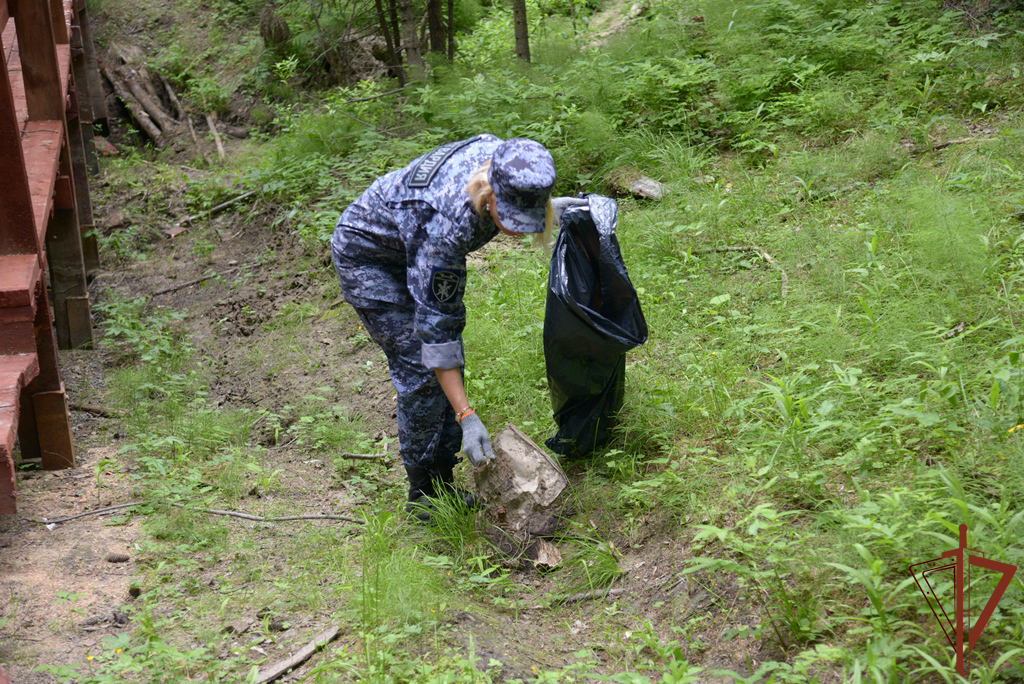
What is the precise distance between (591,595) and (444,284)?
1.28 metres

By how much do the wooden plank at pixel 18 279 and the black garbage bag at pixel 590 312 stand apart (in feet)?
6.89

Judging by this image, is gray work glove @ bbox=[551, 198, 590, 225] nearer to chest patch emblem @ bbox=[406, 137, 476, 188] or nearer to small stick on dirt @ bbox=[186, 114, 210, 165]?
chest patch emblem @ bbox=[406, 137, 476, 188]

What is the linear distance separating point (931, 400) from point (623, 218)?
306cm

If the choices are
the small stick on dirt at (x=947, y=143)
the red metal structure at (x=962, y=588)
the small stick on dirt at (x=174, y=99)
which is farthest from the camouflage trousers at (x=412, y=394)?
the small stick on dirt at (x=174, y=99)

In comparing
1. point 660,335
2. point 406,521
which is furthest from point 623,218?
point 406,521

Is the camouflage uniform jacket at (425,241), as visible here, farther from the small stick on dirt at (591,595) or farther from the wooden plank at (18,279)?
the wooden plank at (18,279)

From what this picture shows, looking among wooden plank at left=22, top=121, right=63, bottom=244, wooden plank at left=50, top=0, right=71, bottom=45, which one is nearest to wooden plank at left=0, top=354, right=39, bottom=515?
wooden plank at left=22, top=121, right=63, bottom=244

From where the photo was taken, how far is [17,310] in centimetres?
339

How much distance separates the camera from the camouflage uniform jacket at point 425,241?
9.93 feet

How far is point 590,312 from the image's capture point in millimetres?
3195

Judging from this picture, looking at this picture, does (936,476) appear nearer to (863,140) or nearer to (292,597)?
(292,597)

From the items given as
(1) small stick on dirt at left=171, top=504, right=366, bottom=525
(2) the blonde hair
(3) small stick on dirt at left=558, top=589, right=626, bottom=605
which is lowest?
(1) small stick on dirt at left=171, top=504, right=366, bottom=525

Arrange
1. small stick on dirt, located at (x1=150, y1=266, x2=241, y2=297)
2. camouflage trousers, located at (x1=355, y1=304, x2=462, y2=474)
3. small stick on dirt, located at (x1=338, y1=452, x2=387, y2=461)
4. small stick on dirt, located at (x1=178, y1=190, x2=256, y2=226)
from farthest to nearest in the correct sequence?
1. small stick on dirt, located at (x1=178, y1=190, x2=256, y2=226)
2. small stick on dirt, located at (x1=150, y1=266, x2=241, y2=297)
3. small stick on dirt, located at (x1=338, y1=452, x2=387, y2=461)
4. camouflage trousers, located at (x1=355, y1=304, x2=462, y2=474)

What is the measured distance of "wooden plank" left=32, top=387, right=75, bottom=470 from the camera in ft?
12.9
